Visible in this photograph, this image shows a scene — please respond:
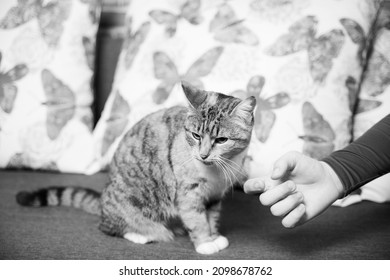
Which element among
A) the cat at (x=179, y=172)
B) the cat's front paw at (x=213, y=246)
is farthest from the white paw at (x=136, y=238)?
the cat's front paw at (x=213, y=246)

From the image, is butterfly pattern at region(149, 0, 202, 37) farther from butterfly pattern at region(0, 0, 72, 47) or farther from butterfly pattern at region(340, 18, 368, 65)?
butterfly pattern at region(340, 18, 368, 65)

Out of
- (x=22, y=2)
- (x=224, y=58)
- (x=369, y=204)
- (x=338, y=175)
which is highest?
(x=22, y=2)

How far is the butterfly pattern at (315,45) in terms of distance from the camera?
3.93 feet

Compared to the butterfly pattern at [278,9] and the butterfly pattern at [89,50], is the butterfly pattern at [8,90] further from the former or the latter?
the butterfly pattern at [278,9]

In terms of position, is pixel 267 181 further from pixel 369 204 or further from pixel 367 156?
pixel 369 204

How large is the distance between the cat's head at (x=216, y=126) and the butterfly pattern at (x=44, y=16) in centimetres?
72

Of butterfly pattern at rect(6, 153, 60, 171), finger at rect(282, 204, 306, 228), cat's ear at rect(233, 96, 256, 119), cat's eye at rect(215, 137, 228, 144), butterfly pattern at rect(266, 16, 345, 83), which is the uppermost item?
butterfly pattern at rect(266, 16, 345, 83)

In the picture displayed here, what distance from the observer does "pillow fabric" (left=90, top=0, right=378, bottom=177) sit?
119 centimetres

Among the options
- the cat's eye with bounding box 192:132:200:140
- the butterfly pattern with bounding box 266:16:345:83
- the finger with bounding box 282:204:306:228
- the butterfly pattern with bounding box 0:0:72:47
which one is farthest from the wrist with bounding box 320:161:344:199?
the butterfly pattern with bounding box 0:0:72:47

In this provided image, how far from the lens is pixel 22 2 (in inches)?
55.0

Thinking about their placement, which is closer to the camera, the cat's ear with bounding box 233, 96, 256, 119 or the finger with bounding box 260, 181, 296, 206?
the finger with bounding box 260, 181, 296, 206

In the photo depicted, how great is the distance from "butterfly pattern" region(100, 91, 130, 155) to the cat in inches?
8.3
